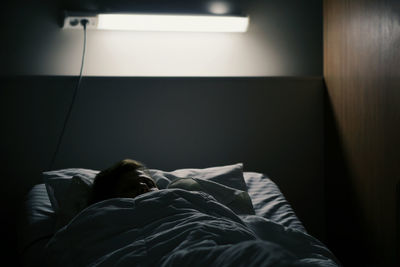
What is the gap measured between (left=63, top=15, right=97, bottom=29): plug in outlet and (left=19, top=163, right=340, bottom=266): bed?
0.75m

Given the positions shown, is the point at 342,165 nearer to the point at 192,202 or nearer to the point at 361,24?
the point at 361,24

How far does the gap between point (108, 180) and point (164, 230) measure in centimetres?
53

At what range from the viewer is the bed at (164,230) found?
99cm

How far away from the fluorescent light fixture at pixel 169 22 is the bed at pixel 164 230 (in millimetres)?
768

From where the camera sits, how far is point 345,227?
2.13 m

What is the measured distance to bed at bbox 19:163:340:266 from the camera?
39.0 inches

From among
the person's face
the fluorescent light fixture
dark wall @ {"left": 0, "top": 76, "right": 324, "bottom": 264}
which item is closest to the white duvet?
the person's face

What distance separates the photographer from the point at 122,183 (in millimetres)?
1680

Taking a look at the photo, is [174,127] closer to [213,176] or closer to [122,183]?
[213,176]

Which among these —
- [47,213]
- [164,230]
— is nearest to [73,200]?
[47,213]

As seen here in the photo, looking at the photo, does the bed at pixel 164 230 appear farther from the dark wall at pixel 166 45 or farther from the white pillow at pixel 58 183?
the dark wall at pixel 166 45

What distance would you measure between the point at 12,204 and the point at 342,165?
58.2 inches

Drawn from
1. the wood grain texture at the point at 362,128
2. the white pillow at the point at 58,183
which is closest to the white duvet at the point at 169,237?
the white pillow at the point at 58,183

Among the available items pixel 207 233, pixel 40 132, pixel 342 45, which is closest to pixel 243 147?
pixel 342 45
